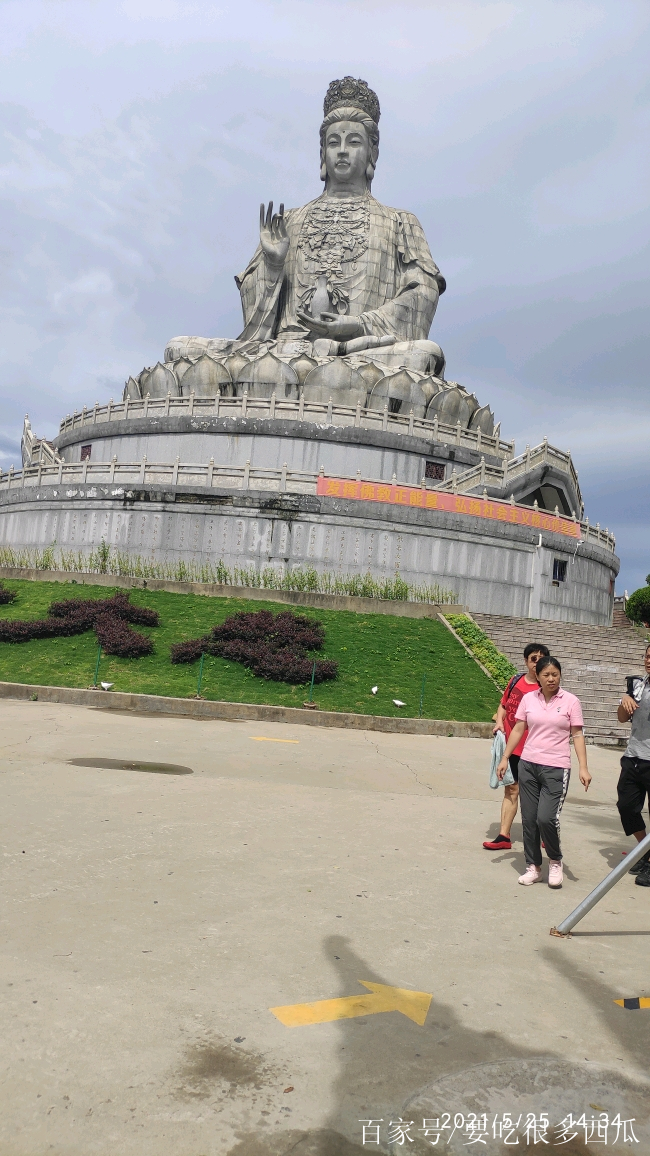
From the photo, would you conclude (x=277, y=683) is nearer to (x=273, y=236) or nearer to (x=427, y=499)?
(x=427, y=499)

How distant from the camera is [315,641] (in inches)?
591

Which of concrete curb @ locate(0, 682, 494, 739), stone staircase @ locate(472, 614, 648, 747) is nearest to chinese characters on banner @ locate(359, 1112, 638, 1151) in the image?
concrete curb @ locate(0, 682, 494, 739)

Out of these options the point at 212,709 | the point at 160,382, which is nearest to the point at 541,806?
the point at 212,709

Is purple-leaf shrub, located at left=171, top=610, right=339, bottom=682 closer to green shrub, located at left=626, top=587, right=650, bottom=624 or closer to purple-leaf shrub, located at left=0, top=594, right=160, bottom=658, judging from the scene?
purple-leaf shrub, located at left=0, top=594, right=160, bottom=658

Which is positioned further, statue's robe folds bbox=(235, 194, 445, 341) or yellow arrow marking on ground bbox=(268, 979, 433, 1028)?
statue's robe folds bbox=(235, 194, 445, 341)

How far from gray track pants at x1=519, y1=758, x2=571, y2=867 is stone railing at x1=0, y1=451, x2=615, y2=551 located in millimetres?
15815

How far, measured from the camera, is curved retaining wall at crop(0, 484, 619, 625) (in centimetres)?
2039

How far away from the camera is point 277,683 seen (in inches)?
531

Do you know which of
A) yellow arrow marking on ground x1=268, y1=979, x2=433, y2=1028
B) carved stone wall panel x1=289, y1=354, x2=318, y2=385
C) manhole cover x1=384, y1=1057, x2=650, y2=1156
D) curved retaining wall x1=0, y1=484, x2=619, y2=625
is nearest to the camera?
manhole cover x1=384, y1=1057, x2=650, y2=1156

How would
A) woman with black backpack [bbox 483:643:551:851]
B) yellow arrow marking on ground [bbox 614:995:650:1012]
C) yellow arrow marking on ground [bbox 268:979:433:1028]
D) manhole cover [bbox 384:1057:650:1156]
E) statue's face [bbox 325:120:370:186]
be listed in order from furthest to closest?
1. statue's face [bbox 325:120:370:186]
2. woman with black backpack [bbox 483:643:551:851]
3. yellow arrow marking on ground [bbox 614:995:650:1012]
4. yellow arrow marking on ground [bbox 268:979:433:1028]
5. manhole cover [bbox 384:1057:650:1156]

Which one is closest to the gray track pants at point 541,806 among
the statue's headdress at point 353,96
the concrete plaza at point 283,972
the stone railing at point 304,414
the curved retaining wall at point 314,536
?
the concrete plaza at point 283,972

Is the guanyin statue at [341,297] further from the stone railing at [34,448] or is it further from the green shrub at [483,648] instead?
the green shrub at [483,648]

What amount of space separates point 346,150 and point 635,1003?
38.4m

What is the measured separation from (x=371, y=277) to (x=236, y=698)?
2662 centimetres
